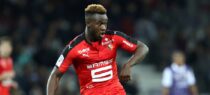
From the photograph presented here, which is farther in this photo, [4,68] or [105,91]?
[4,68]

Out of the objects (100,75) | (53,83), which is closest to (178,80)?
(100,75)

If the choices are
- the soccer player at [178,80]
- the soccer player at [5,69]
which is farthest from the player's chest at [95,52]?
the soccer player at [178,80]

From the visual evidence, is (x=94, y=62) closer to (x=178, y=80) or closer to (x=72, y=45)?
(x=72, y=45)

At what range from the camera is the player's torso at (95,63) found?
810 centimetres

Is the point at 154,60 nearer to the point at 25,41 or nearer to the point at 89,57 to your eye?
the point at 25,41

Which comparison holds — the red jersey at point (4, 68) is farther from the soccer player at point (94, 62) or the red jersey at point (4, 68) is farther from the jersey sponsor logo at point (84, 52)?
the jersey sponsor logo at point (84, 52)

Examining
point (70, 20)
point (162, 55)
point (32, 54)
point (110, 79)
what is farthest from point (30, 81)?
point (110, 79)

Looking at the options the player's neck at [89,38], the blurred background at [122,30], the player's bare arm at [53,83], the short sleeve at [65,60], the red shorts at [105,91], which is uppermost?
the blurred background at [122,30]

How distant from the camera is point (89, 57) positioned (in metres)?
8.10

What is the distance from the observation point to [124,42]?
27.2 ft

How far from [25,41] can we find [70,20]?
132 cm

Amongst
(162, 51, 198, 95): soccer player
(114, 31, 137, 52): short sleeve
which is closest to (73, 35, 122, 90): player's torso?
(114, 31, 137, 52): short sleeve

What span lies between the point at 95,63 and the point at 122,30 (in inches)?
400

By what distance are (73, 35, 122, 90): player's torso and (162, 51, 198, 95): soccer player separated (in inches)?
231
